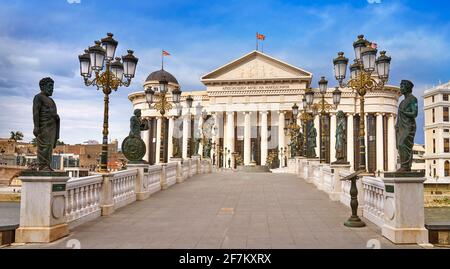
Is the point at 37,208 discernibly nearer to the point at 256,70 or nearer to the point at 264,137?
the point at 264,137

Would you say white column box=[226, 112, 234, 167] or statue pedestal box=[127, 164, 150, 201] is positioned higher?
white column box=[226, 112, 234, 167]

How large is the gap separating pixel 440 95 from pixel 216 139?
55.9m

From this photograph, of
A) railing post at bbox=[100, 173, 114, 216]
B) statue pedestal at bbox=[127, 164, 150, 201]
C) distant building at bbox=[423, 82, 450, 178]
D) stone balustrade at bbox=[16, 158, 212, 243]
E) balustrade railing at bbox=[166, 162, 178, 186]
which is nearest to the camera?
stone balustrade at bbox=[16, 158, 212, 243]

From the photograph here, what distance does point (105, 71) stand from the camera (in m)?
14.3

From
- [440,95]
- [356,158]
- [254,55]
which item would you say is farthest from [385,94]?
[254,55]

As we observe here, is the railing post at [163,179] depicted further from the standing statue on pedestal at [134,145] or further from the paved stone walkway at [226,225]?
the standing statue on pedestal at [134,145]

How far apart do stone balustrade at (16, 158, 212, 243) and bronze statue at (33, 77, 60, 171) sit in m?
0.45

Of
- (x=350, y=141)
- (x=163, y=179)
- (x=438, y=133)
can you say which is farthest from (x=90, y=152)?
(x=163, y=179)

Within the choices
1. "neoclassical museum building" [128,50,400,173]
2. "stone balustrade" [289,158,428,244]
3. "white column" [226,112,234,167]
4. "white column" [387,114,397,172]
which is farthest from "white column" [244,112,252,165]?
"stone balustrade" [289,158,428,244]

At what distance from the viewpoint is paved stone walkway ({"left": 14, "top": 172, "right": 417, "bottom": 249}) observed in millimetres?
8695

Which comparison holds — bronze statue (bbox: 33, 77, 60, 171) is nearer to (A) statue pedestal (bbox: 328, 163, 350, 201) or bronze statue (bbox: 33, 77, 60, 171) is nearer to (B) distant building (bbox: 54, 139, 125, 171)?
(A) statue pedestal (bbox: 328, 163, 350, 201)

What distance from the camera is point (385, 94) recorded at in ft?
260

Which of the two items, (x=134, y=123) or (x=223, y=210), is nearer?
(x=223, y=210)
